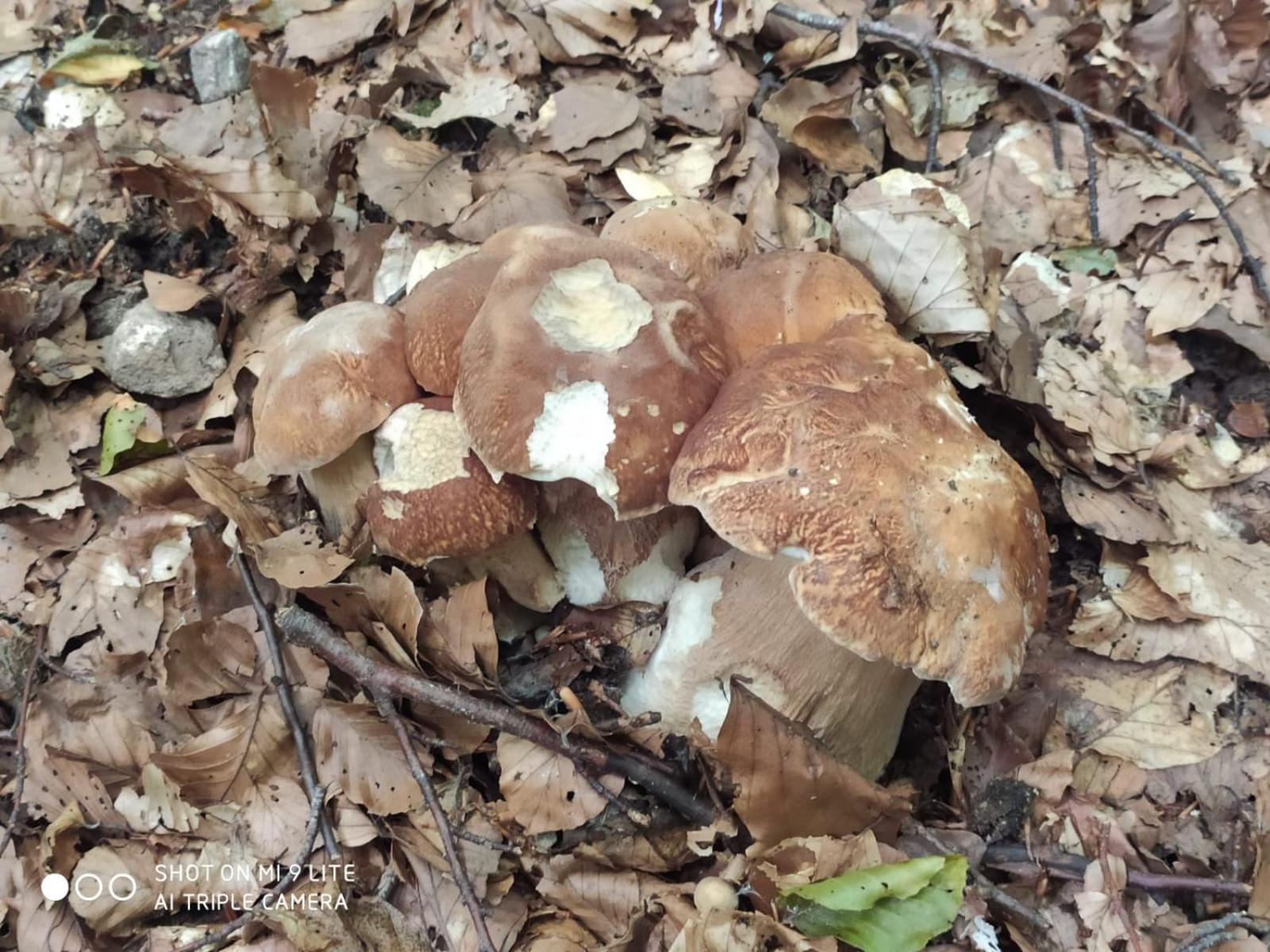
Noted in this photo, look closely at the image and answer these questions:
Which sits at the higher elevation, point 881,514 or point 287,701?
Result: point 881,514

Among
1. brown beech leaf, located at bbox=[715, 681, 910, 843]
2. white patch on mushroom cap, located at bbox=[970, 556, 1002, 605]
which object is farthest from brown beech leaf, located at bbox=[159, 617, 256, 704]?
white patch on mushroom cap, located at bbox=[970, 556, 1002, 605]

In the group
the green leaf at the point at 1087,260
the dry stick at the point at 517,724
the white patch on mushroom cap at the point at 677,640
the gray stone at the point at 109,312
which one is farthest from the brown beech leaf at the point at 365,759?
the green leaf at the point at 1087,260

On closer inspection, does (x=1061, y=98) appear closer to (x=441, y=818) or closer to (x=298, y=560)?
(x=298, y=560)

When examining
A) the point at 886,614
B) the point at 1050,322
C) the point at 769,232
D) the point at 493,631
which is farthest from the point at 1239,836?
the point at 769,232

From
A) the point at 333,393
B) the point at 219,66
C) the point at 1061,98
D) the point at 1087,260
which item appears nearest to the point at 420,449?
the point at 333,393

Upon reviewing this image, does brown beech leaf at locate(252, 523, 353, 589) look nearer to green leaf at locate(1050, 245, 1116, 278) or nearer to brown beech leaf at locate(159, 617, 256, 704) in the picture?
brown beech leaf at locate(159, 617, 256, 704)

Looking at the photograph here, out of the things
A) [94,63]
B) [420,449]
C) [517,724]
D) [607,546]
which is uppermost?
[94,63]
